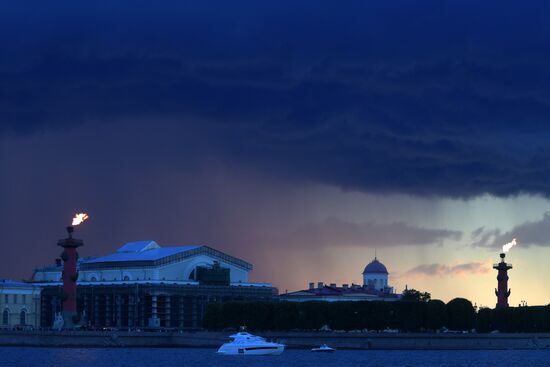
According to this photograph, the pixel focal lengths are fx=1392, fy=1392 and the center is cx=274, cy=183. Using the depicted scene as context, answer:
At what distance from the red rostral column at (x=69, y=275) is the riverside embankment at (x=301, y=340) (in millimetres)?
6686

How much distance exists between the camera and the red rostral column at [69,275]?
550ft

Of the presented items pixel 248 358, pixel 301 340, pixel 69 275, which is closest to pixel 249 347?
pixel 248 358

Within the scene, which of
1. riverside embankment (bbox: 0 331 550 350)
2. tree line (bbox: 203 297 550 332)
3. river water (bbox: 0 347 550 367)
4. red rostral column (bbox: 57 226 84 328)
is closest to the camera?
river water (bbox: 0 347 550 367)

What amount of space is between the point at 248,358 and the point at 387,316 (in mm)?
25714

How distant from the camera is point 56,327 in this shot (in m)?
169

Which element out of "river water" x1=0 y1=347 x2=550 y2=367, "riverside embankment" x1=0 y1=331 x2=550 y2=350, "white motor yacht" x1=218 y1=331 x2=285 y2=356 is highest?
"riverside embankment" x1=0 y1=331 x2=550 y2=350

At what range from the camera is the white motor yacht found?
144 meters

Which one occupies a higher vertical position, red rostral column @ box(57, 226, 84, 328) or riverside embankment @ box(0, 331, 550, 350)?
red rostral column @ box(57, 226, 84, 328)

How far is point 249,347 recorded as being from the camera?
475 ft

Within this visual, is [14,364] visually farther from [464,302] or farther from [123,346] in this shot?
[464,302]

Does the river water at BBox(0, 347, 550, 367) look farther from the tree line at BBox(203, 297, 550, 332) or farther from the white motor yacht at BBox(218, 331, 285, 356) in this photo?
the tree line at BBox(203, 297, 550, 332)

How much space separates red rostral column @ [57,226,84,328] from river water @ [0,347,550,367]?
9.05 meters

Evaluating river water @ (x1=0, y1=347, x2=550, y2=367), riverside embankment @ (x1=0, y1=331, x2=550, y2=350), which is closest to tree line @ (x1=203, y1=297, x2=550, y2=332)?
riverside embankment @ (x1=0, y1=331, x2=550, y2=350)

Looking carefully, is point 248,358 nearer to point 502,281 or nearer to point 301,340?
point 301,340
